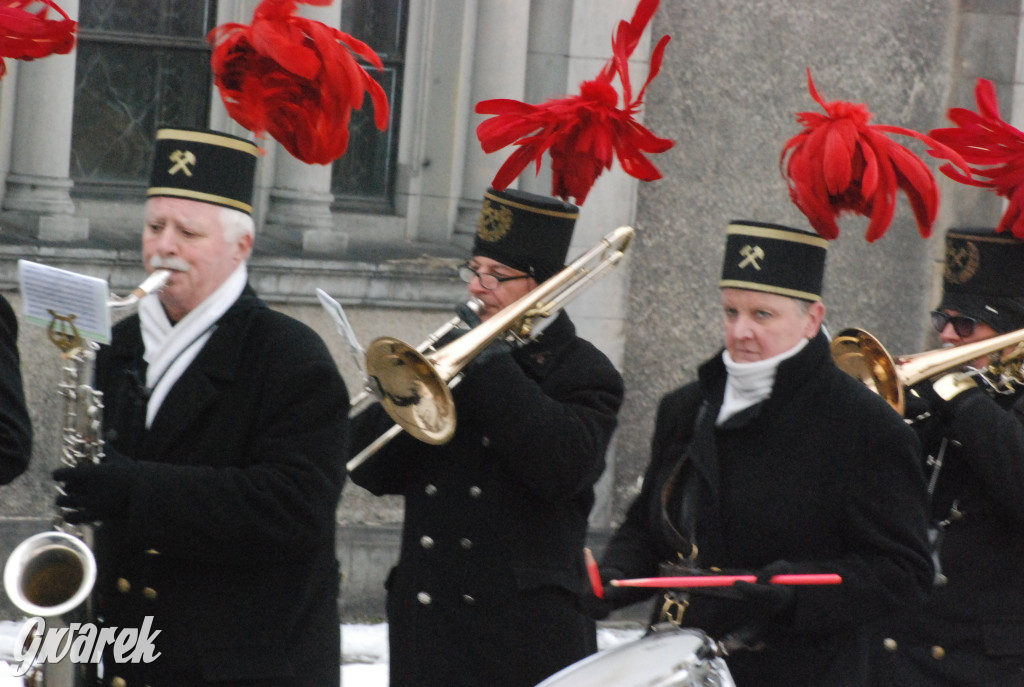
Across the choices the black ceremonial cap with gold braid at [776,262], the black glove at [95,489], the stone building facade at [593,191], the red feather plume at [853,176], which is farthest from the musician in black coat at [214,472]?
the stone building facade at [593,191]

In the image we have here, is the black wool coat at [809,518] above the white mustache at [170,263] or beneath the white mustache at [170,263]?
beneath

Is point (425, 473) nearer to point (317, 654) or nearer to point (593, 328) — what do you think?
point (317, 654)

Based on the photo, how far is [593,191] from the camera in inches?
300

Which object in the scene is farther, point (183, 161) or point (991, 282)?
point (991, 282)

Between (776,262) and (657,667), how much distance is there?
118cm

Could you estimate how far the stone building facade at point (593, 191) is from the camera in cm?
700

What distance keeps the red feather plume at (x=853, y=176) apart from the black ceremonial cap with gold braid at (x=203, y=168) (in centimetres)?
167

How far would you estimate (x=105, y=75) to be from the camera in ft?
24.3

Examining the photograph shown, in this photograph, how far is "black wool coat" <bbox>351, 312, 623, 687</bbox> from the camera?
407 centimetres

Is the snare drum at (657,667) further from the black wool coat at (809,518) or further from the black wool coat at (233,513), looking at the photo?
the black wool coat at (233,513)

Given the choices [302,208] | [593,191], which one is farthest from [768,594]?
[302,208]

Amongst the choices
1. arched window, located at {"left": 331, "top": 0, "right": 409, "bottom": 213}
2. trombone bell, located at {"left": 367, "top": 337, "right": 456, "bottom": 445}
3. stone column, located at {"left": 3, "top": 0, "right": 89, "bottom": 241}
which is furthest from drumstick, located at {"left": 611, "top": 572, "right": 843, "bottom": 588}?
arched window, located at {"left": 331, "top": 0, "right": 409, "bottom": 213}

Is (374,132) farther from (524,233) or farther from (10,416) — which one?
(10,416)

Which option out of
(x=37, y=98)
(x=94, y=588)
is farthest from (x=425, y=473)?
(x=37, y=98)
